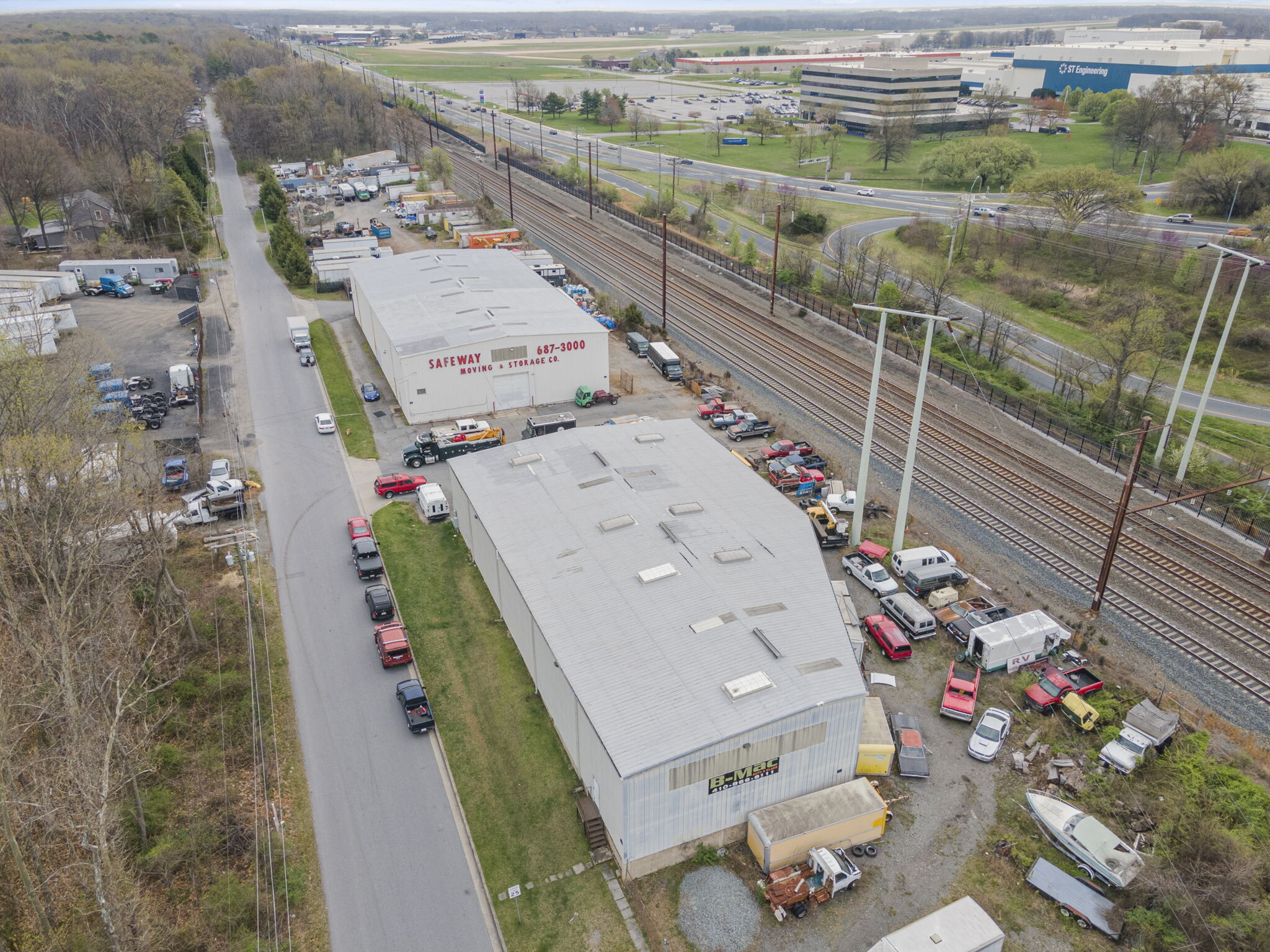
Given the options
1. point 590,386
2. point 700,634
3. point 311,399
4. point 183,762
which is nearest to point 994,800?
point 700,634

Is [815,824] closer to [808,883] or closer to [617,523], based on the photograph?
[808,883]

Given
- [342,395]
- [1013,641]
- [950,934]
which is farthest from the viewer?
[342,395]

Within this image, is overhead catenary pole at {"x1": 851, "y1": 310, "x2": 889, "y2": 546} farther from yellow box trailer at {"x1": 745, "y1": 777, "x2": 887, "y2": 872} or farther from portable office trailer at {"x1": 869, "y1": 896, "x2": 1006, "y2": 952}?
portable office trailer at {"x1": 869, "y1": 896, "x2": 1006, "y2": 952}

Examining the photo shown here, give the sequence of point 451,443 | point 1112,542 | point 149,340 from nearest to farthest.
Answer: 1. point 1112,542
2. point 451,443
3. point 149,340

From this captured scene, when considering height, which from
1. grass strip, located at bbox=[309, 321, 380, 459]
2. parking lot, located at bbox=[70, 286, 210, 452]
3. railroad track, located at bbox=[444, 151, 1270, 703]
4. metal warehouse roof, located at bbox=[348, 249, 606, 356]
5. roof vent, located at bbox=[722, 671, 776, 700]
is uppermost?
metal warehouse roof, located at bbox=[348, 249, 606, 356]

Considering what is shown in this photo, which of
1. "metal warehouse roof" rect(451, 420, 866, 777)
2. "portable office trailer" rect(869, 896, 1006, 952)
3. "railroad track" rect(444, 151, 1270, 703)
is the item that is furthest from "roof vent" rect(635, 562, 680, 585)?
"railroad track" rect(444, 151, 1270, 703)

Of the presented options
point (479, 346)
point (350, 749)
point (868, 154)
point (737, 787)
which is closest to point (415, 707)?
point (350, 749)
